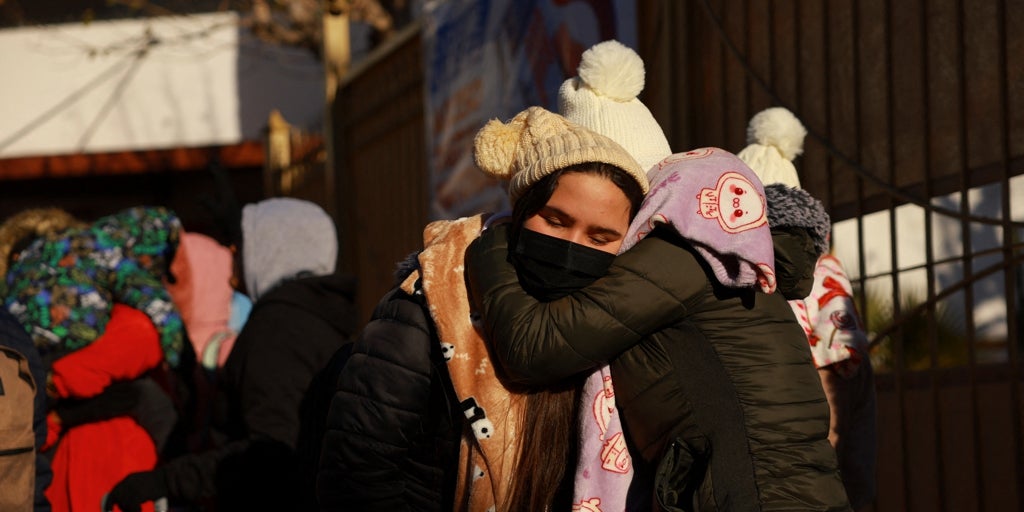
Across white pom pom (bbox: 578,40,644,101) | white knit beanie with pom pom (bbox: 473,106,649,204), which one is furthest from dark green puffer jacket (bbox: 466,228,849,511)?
white pom pom (bbox: 578,40,644,101)

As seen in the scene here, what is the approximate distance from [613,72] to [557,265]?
0.59 meters

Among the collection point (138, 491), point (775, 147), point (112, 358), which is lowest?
point (138, 491)

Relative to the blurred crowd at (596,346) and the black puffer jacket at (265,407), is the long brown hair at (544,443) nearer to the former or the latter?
the blurred crowd at (596,346)

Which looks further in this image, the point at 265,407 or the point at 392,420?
the point at 265,407

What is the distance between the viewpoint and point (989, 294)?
9.20 meters

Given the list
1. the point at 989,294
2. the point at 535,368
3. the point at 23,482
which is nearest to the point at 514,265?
the point at 535,368

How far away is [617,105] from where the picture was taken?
9.36 ft

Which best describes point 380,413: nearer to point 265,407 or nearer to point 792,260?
point 792,260

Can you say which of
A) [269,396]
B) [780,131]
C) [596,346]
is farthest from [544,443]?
[780,131]

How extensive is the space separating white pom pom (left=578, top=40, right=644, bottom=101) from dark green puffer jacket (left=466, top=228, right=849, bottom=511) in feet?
1.70

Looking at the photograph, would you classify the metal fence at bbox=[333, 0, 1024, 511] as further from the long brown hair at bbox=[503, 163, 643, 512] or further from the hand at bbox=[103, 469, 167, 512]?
the hand at bbox=[103, 469, 167, 512]

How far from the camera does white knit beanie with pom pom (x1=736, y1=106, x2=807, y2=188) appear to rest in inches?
150

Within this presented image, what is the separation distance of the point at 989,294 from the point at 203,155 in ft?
26.7

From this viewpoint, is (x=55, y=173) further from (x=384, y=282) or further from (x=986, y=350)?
(x=986, y=350)
